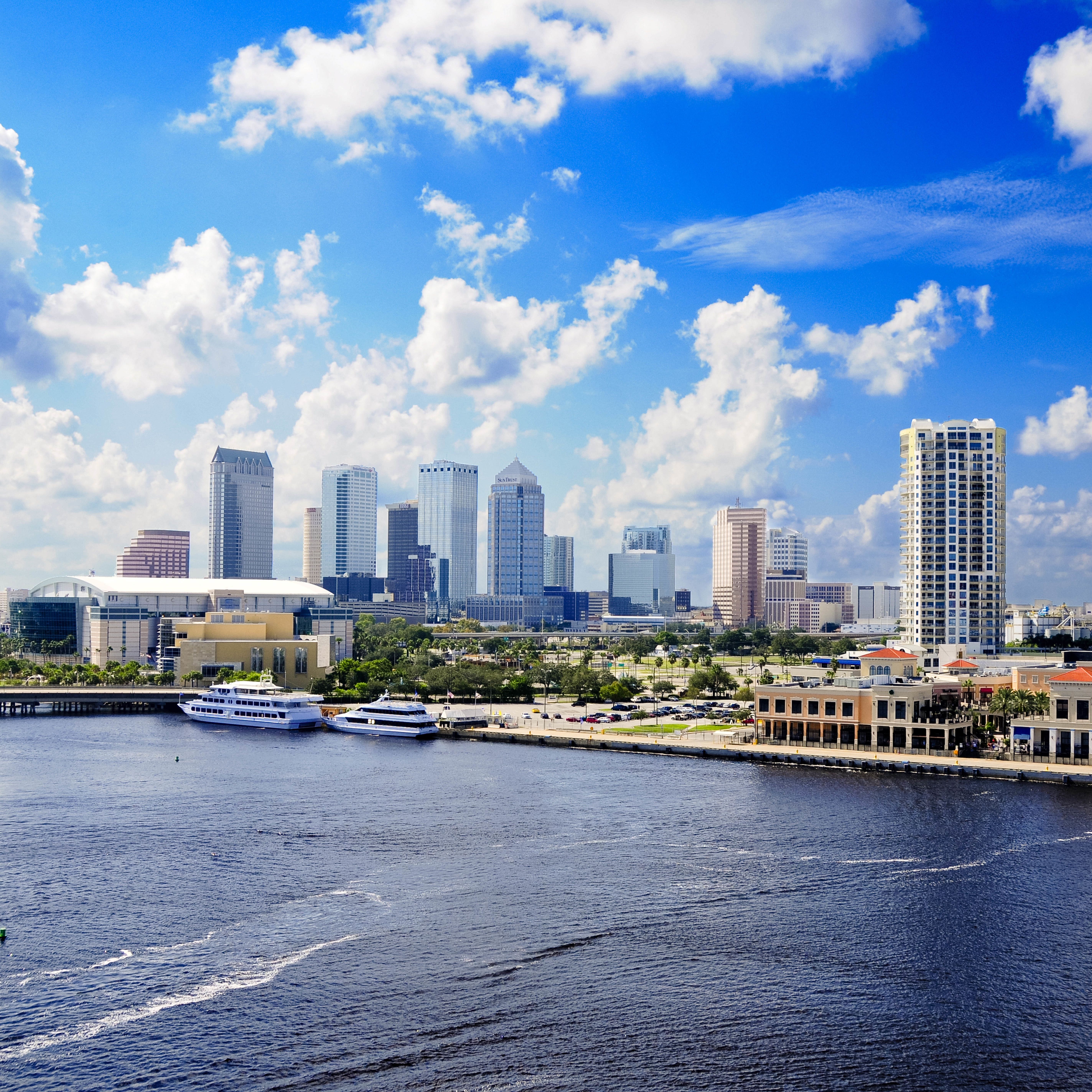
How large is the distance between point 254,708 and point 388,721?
19.2 meters

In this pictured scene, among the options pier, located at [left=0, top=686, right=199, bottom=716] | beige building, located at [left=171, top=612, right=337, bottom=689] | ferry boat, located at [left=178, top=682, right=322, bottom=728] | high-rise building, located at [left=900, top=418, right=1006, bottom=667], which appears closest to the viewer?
ferry boat, located at [left=178, top=682, right=322, bottom=728]

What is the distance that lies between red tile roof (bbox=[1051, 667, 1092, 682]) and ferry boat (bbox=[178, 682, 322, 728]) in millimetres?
73121

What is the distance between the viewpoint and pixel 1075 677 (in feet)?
273

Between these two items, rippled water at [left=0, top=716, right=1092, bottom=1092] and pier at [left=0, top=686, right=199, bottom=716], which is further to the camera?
pier at [left=0, top=686, right=199, bottom=716]

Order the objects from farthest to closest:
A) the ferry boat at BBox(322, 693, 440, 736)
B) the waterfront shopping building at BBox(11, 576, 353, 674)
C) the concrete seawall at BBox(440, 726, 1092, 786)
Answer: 1. the waterfront shopping building at BBox(11, 576, 353, 674)
2. the ferry boat at BBox(322, 693, 440, 736)
3. the concrete seawall at BBox(440, 726, 1092, 786)

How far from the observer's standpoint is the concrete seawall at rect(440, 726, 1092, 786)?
79.1m

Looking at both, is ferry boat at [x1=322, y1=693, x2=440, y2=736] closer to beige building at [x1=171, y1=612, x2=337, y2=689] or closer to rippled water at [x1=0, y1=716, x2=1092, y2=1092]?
beige building at [x1=171, y1=612, x2=337, y2=689]

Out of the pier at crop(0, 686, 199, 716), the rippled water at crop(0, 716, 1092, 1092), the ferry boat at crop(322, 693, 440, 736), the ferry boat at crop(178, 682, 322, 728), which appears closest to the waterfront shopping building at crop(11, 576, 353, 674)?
the pier at crop(0, 686, 199, 716)

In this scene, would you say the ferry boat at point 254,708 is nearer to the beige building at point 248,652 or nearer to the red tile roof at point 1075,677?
the beige building at point 248,652

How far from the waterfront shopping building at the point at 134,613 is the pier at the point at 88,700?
28.5 m

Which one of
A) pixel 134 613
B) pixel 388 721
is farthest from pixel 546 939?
pixel 134 613

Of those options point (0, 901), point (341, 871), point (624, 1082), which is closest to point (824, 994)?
point (624, 1082)

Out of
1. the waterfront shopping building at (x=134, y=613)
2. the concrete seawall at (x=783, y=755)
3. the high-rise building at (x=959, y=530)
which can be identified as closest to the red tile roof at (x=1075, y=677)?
the concrete seawall at (x=783, y=755)

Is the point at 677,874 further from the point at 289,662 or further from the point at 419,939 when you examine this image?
A: the point at 289,662
